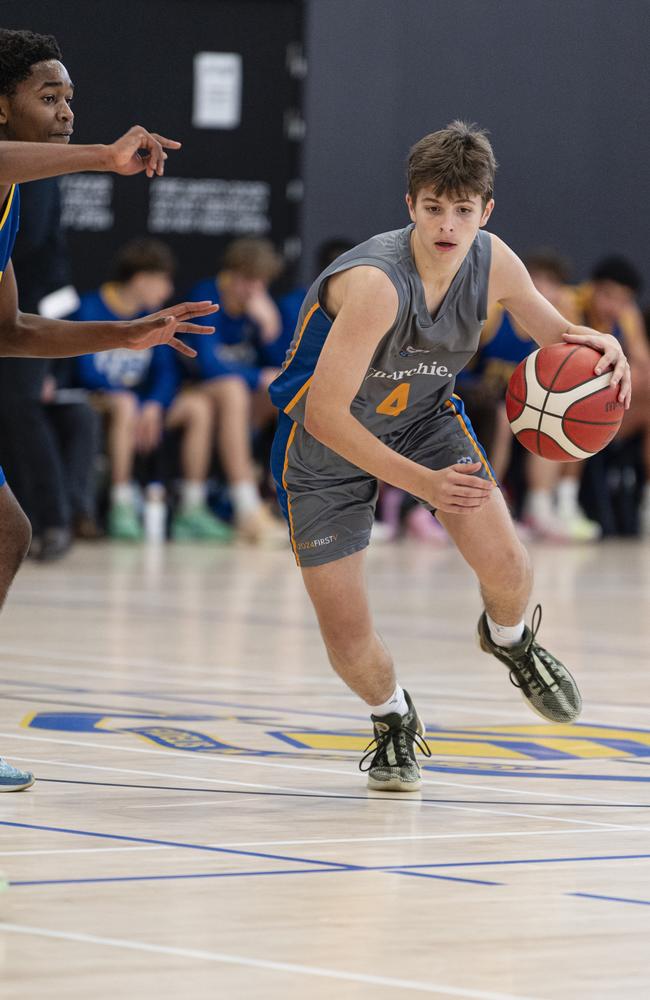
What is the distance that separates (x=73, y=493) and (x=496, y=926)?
816cm

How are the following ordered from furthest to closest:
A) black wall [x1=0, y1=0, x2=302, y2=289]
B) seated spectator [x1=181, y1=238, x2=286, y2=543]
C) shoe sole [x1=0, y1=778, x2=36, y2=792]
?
black wall [x1=0, y1=0, x2=302, y2=289] → seated spectator [x1=181, y1=238, x2=286, y2=543] → shoe sole [x1=0, y1=778, x2=36, y2=792]

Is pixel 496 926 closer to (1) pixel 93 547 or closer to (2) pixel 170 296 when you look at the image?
(1) pixel 93 547

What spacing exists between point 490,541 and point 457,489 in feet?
1.62

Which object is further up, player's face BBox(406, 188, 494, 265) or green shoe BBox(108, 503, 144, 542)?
player's face BBox(406, 188, 494, 265)

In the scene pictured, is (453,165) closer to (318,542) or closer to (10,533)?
(318,542)

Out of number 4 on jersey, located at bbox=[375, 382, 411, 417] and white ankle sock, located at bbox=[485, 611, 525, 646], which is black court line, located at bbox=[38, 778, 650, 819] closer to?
white ankle sock, located at bbox=[485, 611, 525, 646]

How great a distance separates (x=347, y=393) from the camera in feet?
12.1

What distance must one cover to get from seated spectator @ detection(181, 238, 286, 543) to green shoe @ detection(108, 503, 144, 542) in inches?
25.3

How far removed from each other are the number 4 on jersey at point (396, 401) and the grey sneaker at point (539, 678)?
56 centimetres

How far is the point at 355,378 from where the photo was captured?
3.69 meters

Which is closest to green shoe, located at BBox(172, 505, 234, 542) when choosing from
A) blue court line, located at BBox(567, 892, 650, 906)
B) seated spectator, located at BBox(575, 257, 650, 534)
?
seated spectator, located at BBox(575, 257, 650, 534)

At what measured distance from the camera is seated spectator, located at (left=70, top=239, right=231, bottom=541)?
36.1 feet

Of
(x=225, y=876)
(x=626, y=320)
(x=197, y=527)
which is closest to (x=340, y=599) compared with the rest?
(x=225, y=876)

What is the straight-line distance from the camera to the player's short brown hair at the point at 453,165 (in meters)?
3.67
